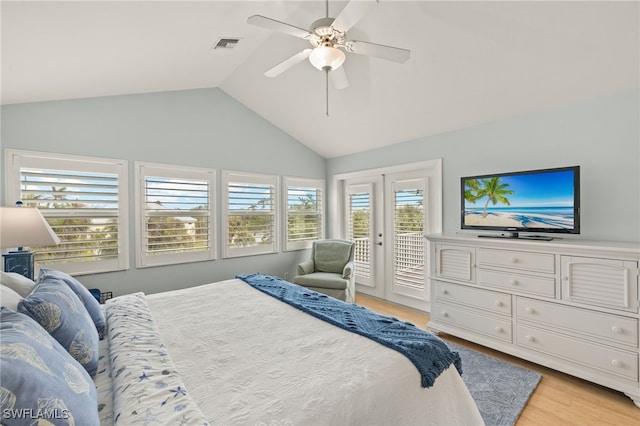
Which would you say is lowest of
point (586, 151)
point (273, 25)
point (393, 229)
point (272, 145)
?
point (393, 229)

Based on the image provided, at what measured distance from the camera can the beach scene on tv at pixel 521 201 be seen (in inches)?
101

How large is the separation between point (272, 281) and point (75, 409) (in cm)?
199

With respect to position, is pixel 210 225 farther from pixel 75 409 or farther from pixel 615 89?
pixel 615 89

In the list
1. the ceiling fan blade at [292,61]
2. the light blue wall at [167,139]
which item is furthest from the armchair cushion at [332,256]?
the ceiling fan blade at [292,61]

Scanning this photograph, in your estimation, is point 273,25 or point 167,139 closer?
point 273,25

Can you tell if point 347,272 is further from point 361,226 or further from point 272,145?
point 272,145

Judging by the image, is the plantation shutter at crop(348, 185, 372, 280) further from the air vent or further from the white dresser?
the air vent

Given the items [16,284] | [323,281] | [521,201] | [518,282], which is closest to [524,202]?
[521,201]

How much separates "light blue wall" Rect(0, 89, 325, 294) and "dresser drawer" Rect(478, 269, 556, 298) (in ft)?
9.47

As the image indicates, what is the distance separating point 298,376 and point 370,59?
283cm

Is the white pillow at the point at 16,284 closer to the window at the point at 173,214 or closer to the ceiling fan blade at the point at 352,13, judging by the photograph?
the window at the point at 173,214

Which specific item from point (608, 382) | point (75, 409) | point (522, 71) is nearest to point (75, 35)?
point (75, 409)

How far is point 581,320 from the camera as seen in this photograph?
2.31 metres

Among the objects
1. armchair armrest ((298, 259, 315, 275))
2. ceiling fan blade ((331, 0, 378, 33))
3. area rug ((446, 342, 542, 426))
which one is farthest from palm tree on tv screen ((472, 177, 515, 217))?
armchair armrest ((298, 259, 315, 275))
